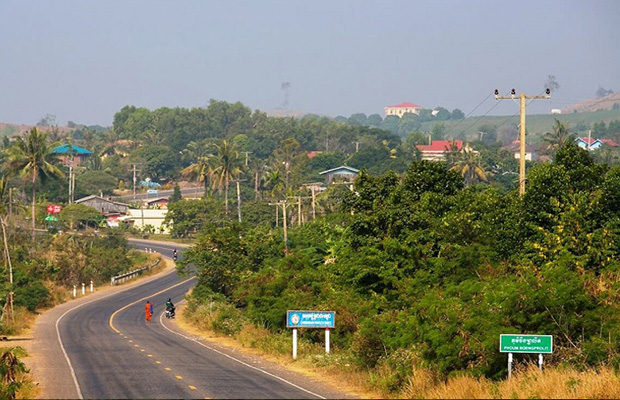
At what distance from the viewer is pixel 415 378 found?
96.5ft

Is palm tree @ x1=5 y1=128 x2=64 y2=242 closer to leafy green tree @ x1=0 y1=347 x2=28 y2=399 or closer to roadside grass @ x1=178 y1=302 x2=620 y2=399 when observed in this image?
roadside grass @ x1=178 y1=302 x2=620 y2=399

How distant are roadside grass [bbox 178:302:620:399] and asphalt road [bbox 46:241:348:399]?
1.07 meters

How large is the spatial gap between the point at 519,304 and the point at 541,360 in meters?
2.82

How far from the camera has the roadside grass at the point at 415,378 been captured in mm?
24906

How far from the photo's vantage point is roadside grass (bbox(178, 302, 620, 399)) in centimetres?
2491

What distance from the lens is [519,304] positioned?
29.7 meters

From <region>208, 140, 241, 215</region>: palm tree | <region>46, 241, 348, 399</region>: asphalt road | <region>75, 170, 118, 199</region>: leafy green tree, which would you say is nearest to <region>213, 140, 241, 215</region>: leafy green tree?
<region>208, 140, 241, 215</region>: palm tree

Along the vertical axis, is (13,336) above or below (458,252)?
below

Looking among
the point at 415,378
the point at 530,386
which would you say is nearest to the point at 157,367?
Result: the point at 415,378

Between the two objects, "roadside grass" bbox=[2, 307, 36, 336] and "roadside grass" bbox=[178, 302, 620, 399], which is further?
"roadside grass" bbox=[2, 307, 36, 336]

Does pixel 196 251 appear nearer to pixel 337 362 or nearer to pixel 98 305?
pixel 98 305

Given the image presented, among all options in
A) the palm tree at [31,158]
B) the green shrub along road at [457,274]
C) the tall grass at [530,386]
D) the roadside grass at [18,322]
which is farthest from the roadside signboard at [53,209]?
the tall grass at [530,386]

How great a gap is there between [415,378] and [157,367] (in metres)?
11.6

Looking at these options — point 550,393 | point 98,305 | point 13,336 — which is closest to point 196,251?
point 98,305
